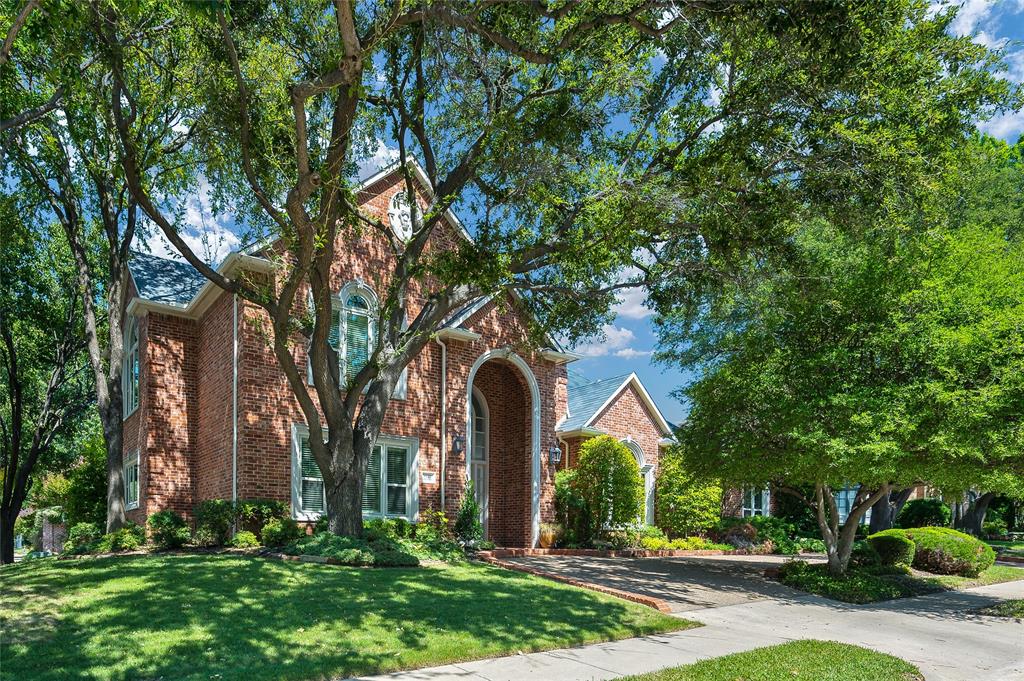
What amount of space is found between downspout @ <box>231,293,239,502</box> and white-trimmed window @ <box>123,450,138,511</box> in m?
5.20

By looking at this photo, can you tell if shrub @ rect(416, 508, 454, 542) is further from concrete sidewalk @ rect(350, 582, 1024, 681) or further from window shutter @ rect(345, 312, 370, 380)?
concrete sidewalk @ rect(350, 582, 1024, 681)

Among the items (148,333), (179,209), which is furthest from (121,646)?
(179,209)

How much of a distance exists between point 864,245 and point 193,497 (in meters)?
16.3

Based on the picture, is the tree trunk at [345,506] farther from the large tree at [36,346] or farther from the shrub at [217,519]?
the large tree at [36,346]

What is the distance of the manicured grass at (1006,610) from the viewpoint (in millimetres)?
12907

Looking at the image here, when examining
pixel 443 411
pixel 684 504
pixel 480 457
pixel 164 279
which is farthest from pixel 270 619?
pixel 684 504

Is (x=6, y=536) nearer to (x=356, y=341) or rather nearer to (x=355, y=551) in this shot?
(x=356, y=341)

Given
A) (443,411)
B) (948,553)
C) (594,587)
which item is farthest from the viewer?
(443,411)

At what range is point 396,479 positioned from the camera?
18375 millimetres

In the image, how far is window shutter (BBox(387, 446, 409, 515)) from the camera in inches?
715

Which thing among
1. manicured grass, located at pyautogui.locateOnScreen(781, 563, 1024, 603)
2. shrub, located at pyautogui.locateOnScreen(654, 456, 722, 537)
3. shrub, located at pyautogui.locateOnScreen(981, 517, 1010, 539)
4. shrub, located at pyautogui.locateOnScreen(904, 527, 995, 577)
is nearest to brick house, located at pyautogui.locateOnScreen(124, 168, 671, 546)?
shrub, located at pyautogui.locateOnScreen(654, 456, 722, 537)

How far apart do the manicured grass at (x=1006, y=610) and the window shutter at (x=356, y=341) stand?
1346cm

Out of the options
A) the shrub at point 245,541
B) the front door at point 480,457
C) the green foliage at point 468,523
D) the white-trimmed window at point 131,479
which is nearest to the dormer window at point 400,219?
the front door at point 480,457

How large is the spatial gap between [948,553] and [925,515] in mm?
17034
